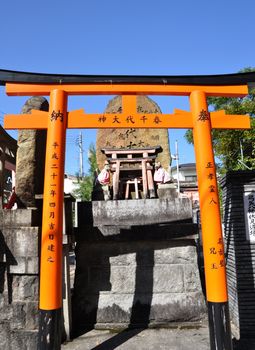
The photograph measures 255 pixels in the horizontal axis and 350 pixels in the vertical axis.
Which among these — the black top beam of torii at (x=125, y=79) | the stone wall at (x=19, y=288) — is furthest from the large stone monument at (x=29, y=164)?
the black top beam of torii at (x=125, y=79)

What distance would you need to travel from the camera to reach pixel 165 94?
220 inches

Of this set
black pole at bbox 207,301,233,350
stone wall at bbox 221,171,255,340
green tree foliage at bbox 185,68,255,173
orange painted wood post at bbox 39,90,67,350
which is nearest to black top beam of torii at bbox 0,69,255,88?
orange painted wood post at bbox 39,90,67,350

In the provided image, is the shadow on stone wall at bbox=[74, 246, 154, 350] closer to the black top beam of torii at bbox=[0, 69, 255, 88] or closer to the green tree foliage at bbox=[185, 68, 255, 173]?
the black top beam of torii at bbox=[0, 69, 255, 88]

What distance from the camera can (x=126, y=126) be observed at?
530 cm

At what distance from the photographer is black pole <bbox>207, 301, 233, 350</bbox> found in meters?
4.57

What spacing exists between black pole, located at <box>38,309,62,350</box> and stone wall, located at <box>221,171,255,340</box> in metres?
3.34

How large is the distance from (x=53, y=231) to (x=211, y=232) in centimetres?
230

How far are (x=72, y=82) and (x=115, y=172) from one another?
4184 millimetres

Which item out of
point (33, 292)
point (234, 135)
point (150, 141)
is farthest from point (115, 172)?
point (234, 135)

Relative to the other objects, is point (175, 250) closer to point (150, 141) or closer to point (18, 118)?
point (18, 118)

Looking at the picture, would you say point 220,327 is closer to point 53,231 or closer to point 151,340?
point 151,340

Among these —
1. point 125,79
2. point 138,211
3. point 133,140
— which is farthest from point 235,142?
point 125,79

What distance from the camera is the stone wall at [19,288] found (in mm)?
5207

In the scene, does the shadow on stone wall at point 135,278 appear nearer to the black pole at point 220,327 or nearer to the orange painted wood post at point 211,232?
the orange painted wood post at point 211,232
